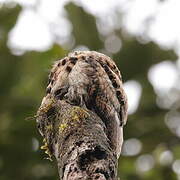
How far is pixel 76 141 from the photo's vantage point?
302cm

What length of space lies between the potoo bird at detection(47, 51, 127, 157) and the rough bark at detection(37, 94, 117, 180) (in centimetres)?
8

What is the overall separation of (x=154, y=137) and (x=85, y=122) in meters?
7.66

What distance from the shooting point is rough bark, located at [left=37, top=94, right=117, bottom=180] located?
2.79m

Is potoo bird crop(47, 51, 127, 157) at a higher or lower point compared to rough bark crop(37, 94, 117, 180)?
higher

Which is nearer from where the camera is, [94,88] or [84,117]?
[84,117]

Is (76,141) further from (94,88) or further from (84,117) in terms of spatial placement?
(94,88)

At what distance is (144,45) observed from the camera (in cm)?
1139

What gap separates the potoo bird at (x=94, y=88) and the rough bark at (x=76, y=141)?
81 mm

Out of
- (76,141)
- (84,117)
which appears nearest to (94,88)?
(84,117)

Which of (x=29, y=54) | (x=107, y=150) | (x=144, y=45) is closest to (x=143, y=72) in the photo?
(x=144, y=45)

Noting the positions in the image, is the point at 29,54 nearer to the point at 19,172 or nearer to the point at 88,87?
the point at 19,172

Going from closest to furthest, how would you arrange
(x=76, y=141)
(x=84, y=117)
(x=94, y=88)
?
(x=76, y=141), (x=84, y=117), (x=94, y=88)

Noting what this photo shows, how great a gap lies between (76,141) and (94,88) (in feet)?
2.29

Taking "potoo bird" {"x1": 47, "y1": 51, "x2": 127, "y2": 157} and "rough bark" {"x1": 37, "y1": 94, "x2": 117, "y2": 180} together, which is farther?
"potoo bird" {"x1": 47, "y1": 51, "x2": 127, "y2": 157}
